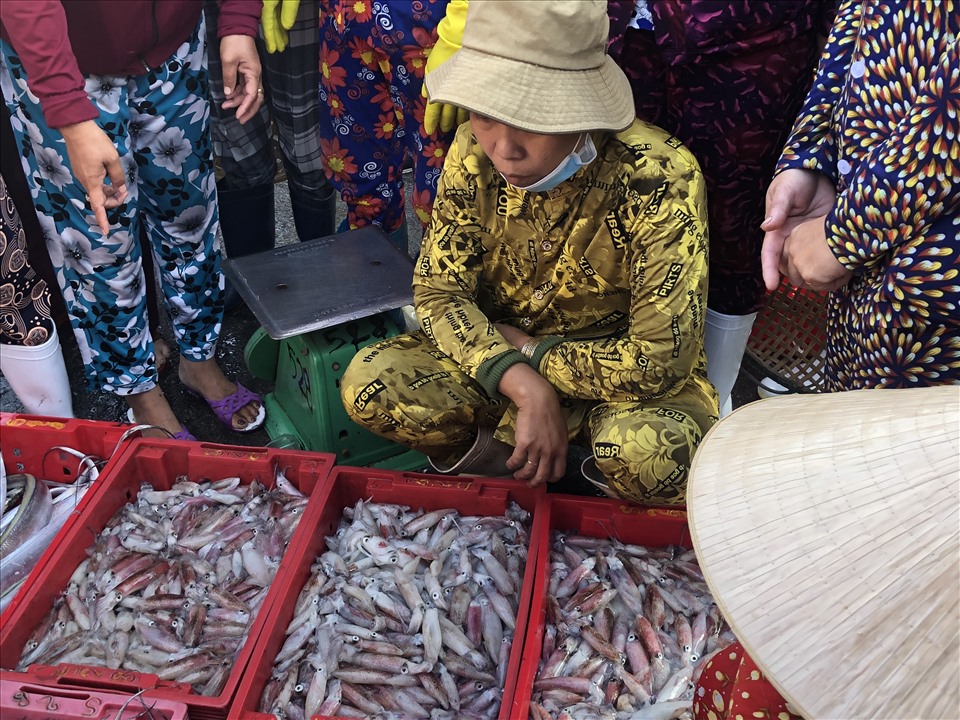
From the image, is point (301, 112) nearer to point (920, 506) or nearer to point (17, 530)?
point (17, 530)

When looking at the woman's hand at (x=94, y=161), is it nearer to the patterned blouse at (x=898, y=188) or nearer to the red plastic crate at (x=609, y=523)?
the red plastic crate at (x=609, y=523)

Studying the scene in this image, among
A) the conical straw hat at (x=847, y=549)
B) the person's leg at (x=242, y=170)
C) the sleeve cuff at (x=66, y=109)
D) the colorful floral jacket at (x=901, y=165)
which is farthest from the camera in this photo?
the person's leg at (x=242, y=170)

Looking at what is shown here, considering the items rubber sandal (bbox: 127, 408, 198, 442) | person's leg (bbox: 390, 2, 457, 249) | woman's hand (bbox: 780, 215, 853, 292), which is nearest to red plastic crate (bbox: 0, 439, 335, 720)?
rubber sandal (bbox: 127, 408, 198, 442)

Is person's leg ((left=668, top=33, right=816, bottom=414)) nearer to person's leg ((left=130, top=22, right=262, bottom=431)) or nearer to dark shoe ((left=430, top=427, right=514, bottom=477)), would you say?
dark shoe ((left=430, top=427, right=514, bottom=477))

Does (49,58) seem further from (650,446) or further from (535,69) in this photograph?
(650,446)

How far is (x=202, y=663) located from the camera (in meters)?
2.08

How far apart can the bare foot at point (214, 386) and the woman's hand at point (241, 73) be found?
997mm

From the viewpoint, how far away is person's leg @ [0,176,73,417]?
2361 millimetres

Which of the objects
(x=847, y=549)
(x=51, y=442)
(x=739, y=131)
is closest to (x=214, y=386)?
(x=51, y=442)

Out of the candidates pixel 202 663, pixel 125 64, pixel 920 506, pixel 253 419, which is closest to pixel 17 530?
pixel 202 663

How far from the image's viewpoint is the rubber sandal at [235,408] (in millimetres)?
3141

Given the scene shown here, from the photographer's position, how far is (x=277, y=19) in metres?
2.82

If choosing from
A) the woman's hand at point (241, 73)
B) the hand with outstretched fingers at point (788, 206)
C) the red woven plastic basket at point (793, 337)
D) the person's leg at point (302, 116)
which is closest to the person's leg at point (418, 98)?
the woman's hand at point (241, 73)

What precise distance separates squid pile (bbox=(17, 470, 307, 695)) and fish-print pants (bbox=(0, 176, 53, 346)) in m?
0.62
